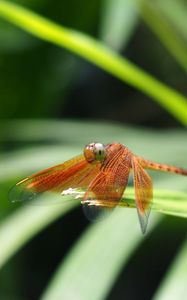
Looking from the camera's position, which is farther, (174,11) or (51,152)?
(174,11)

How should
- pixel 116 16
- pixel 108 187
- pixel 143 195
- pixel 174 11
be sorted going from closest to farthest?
pixel 143 195 < pixel 108 187 < pixel 116 16 < pixel 174 11

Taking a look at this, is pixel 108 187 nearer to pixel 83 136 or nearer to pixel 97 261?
pixel 97 261

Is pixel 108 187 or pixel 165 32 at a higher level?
pixel 165 32

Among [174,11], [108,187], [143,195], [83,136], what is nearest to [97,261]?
[108,187]

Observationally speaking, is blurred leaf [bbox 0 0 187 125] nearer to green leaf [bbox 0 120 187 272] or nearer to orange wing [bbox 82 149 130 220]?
green leaf [bbox 0 120 187 272]

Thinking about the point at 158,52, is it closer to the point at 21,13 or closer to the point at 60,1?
the point at 60,1

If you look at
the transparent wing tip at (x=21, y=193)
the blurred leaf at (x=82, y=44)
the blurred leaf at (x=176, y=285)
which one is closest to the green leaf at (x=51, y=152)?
the blurred leaf at (x=82, y=44)

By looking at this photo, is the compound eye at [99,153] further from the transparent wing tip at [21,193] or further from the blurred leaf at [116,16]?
the blurred leaf at [116,16]

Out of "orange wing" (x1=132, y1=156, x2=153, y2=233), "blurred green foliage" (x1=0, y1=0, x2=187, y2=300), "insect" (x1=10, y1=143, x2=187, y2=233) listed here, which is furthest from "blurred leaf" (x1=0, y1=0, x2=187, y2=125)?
"orange wing" (x1=132, y1=156, x2=153, y2=233)

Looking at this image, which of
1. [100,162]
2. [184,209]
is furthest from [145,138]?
[184,209]
